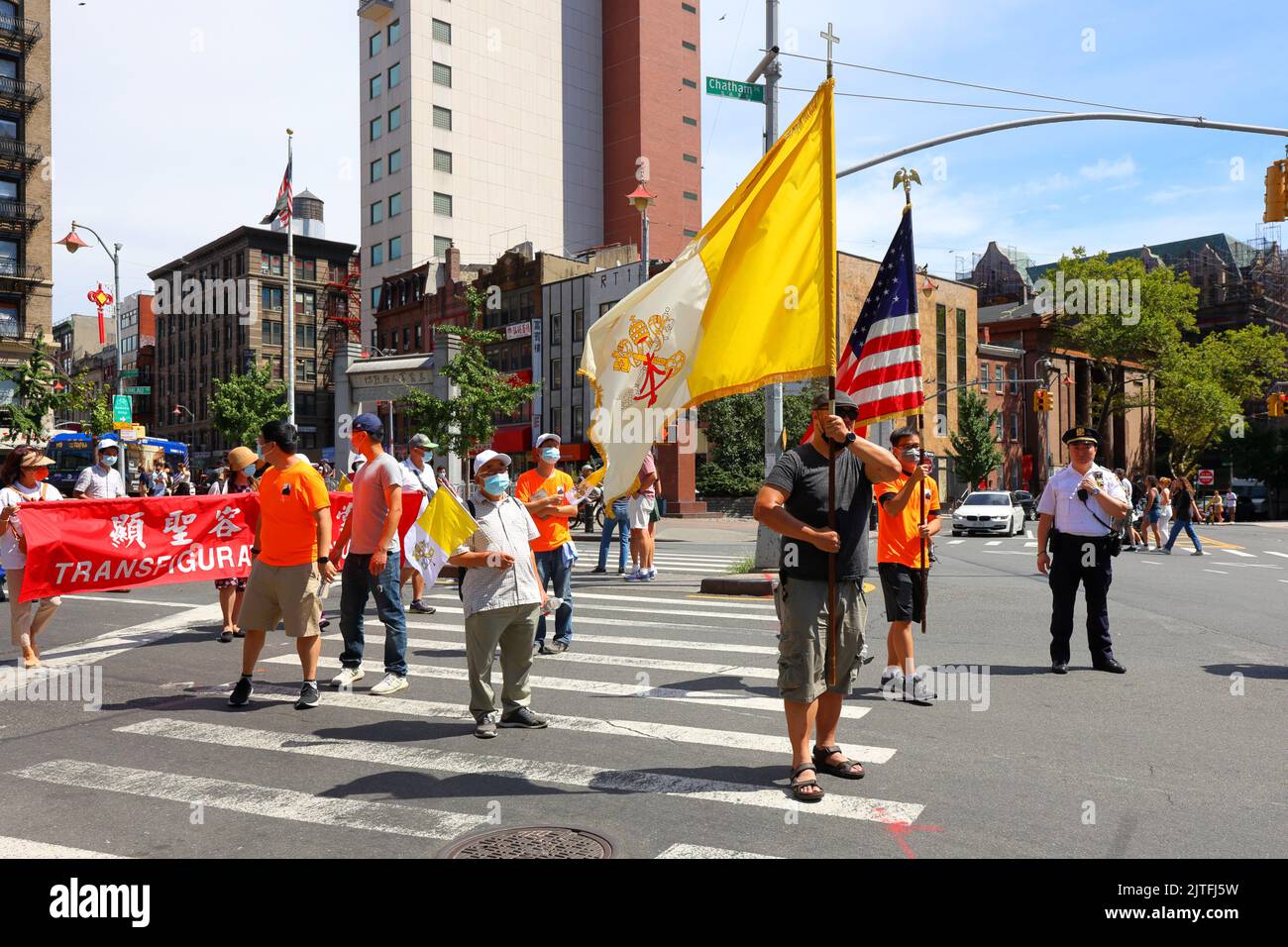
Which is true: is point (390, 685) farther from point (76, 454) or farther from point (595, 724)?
point (76, 454)

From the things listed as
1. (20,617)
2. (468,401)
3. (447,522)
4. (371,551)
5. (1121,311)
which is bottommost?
(20,617)

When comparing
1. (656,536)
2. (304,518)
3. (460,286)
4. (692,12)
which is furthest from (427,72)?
(304,518)

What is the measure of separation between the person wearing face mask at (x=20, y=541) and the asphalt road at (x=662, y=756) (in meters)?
0.42

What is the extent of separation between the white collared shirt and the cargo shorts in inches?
153

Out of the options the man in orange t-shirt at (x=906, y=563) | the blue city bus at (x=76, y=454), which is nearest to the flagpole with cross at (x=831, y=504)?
the man in orange t-shirt at (x=906, y=563)

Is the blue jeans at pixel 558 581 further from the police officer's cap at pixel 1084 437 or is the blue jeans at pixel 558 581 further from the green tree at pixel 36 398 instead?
the green tree at pixel 36 398

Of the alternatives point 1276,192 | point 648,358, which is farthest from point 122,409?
point 1276,192

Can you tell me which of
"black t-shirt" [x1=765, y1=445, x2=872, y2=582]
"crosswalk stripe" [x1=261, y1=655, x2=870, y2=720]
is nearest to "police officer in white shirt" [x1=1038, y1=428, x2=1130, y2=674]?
"crosswalk stripe" [x1=261, y1=655, x2=870, y2=720]

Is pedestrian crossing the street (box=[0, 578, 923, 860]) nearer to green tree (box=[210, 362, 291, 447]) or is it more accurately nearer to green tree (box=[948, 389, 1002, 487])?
green tree (box=[210, 362, 291, 447])

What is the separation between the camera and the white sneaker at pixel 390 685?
24.9ft

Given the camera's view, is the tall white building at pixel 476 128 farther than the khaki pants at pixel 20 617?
Yes

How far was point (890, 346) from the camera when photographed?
809 centimetres

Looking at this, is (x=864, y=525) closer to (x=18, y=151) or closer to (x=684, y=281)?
(x=684, y=281)

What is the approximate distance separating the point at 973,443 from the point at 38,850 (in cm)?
6071
